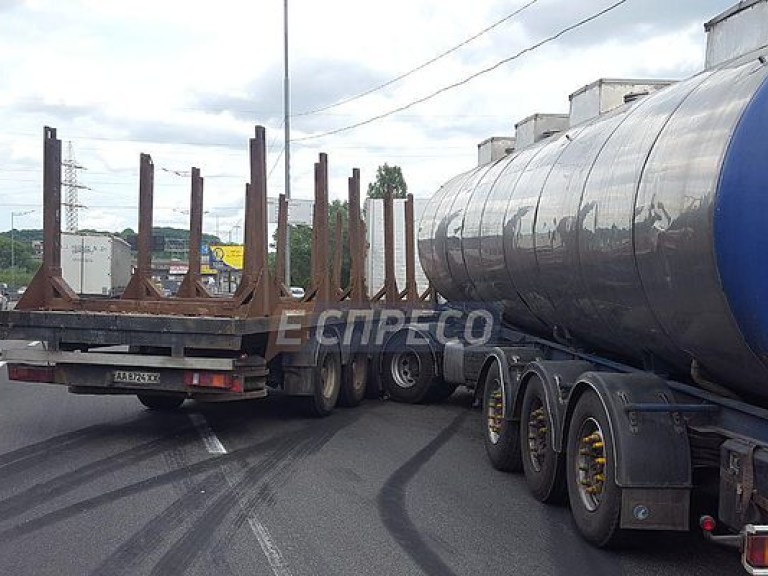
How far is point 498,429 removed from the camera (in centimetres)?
869

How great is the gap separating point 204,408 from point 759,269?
8828 mm

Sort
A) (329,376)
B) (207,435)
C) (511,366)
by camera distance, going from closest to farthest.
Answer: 1. (511,366)
2. (207,435)
3. (329,376)

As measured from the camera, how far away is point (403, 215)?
15828 millimetres

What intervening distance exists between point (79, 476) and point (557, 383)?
4.20m

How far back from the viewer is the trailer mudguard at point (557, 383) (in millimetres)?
6711

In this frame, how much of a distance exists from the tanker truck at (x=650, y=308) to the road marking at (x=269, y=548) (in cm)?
207

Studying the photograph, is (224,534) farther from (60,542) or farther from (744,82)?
(744,82)

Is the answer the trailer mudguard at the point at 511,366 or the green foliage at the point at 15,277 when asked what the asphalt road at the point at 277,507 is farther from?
the green foliage at the point at 15,277

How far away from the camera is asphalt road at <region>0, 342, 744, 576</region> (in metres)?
5.60

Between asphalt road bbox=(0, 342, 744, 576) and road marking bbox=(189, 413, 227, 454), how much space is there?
0.04 metres

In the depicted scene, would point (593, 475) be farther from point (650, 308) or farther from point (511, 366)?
point (511, 366)

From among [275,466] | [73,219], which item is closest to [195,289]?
[275,466]

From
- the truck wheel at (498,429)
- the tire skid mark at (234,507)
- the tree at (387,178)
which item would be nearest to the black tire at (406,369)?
the tire skid mark at (234,507)

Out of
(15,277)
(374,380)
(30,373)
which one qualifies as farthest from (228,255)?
(15,277)
